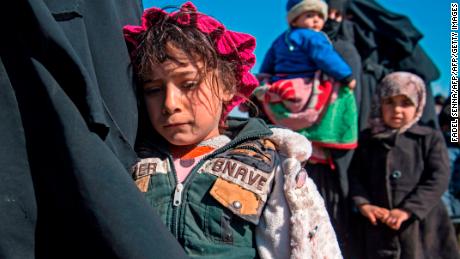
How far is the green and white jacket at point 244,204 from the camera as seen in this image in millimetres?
1316

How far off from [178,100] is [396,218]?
184 centimetres

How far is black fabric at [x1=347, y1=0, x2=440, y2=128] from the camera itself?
4.08 metres

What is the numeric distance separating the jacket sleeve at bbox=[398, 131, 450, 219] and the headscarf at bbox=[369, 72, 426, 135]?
0.18 meters

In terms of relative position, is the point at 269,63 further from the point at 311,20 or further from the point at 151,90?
the point at 151,90

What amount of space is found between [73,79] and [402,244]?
2.33 meters

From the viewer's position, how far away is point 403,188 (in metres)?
2.92

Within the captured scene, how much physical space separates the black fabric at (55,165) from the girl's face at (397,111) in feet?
7.52

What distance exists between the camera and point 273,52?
3.45 meters

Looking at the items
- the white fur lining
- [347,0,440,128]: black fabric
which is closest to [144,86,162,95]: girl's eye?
the white fur lining

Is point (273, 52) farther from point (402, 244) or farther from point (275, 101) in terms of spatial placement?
point (402, 244)

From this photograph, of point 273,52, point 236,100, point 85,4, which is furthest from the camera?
point 273,52

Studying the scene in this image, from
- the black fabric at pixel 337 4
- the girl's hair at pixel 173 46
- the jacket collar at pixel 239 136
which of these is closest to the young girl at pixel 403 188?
the black fabric at pixel 337 4

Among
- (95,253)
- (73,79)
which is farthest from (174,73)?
(95,253)

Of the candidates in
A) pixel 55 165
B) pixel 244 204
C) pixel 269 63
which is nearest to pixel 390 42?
pixel 269 63
